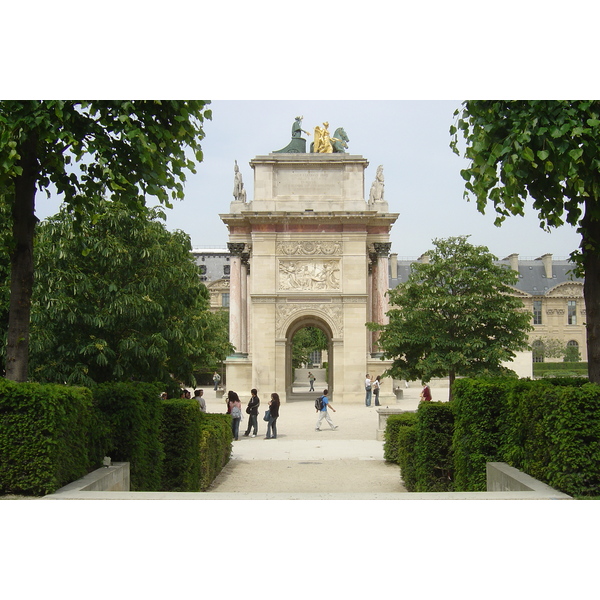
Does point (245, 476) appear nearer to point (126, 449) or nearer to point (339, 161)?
point (126, 449)

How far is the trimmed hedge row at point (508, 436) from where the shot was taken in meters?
7.72

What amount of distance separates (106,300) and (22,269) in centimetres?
803

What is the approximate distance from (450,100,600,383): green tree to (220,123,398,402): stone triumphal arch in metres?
30.4

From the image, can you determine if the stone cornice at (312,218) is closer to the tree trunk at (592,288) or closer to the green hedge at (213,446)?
the green hedge at (213,446)

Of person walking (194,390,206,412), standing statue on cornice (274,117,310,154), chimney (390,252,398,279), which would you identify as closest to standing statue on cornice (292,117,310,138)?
standing statue on cornice (274,117,310,154)

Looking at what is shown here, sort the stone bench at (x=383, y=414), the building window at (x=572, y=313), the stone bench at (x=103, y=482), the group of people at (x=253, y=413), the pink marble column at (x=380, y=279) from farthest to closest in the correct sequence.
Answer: the building window at (x=572, y=313) → the pink marble column at (x=380, y=279) → the stone bench at (x=383, y=414) → the group of people at (x=253, y=413) → the stone bench at (x=103, y=482)

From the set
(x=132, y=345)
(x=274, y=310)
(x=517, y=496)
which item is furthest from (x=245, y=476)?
(x=274, y=310)

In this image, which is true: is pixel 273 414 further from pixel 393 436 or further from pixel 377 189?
pixel 377 189

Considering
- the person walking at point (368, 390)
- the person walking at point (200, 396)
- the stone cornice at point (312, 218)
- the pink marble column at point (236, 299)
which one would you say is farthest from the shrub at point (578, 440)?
the pink marble column at point (236, 299)

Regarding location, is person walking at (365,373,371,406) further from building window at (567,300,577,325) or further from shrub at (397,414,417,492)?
building window at (567,300,577,325)

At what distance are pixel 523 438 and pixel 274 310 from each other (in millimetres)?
31486

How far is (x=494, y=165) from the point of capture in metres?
8.97

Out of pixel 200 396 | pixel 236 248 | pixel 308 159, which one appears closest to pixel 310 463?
pixel 200 396

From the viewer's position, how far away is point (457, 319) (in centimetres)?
2642
